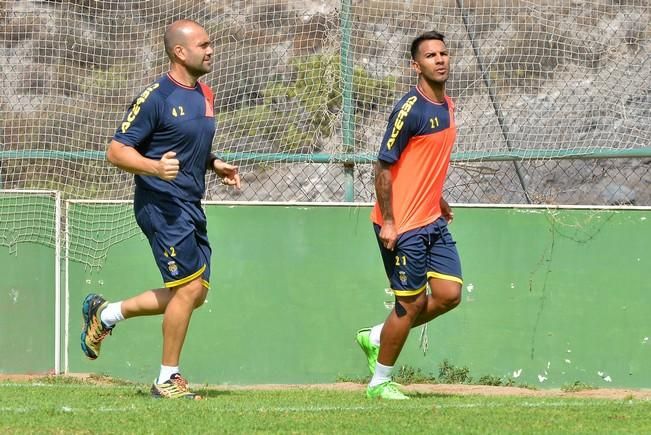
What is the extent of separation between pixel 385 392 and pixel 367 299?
252cm

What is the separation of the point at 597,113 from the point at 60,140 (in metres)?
5.23

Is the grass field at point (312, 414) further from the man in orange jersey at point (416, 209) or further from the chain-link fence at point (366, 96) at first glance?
the chain-link fence at point (366, 96)

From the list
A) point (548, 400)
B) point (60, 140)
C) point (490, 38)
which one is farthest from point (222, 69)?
point (548, 400)

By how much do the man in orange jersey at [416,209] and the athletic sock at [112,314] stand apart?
A: 70.8 inches

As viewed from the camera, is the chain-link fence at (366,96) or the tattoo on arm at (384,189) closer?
the tattoo on arm at (384,189)

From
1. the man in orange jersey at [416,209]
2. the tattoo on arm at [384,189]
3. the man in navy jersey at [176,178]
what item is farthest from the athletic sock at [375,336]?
the man in navy jersey at [176,178]

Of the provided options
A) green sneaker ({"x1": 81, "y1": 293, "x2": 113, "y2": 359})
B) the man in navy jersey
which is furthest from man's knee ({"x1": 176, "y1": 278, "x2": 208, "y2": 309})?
green sneaker ({"x1": 81, "y1": 293, "x2": 113, "y2": 359})

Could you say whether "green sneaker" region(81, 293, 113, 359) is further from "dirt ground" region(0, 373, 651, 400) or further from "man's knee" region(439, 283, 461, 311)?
"man's knee" region(439, 283, 461, 311)

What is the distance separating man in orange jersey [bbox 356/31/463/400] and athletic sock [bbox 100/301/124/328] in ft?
5.90

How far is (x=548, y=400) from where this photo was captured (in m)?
7.52

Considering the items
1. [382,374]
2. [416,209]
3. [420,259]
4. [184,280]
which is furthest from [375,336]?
[184,280]

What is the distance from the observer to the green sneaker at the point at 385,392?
757 cm

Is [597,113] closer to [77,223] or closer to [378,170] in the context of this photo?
[378,170]

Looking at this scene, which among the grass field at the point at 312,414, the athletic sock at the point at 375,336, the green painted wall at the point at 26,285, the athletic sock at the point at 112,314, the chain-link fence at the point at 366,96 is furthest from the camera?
the chain-link fence at the point at 366,96
